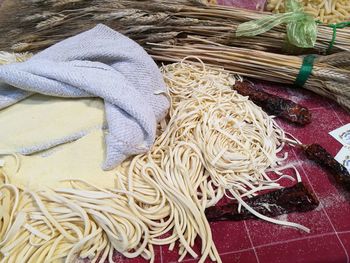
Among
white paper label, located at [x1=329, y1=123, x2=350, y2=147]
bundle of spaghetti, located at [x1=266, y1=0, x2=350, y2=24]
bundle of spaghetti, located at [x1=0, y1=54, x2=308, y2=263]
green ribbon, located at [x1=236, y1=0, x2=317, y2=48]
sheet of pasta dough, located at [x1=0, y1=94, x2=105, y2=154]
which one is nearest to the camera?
bundle of spaghetti, located at [x1=0, y1=54, x2=308, y2=263]

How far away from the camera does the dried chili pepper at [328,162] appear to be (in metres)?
0.98

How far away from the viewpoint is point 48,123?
3.27 feet

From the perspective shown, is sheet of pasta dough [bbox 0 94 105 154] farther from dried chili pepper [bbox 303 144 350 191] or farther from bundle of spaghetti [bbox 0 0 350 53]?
dried chili pepper [bbox 303 144 350 191]

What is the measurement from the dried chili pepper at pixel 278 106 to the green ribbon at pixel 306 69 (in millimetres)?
108

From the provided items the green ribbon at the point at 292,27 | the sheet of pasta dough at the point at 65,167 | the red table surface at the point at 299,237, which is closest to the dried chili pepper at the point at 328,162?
the red table surface at the point at 299,237

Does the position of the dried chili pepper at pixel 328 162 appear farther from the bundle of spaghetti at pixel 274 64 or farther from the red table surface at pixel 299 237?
the bundle of spaghetti at pixel 274 64

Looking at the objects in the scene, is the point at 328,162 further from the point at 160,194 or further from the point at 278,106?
the point at 160,194

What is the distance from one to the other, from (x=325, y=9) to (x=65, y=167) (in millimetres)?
1198

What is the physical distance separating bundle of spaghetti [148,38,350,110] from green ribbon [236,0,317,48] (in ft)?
0.18

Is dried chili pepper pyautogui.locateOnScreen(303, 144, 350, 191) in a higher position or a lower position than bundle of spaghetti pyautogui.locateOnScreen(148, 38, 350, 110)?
lower

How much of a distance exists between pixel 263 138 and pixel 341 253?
36cm

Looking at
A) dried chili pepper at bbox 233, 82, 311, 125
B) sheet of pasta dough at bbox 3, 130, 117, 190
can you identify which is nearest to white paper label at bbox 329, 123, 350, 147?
dried chili pepper at bbox 233, 82, 311, 125

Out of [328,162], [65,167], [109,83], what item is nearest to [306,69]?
[328,162]

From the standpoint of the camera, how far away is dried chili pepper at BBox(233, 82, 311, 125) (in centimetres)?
114
